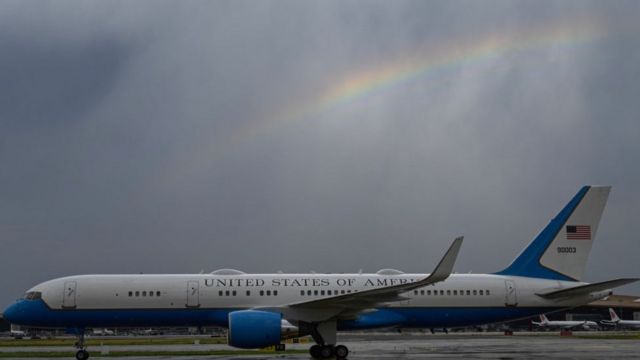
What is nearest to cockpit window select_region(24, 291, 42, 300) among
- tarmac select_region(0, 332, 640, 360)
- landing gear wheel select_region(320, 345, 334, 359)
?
tarmac select_region(0, 332, 640, 360)

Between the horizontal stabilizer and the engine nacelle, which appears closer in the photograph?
the engine nacelle

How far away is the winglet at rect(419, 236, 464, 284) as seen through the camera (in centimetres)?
2369

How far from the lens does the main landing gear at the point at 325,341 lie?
26078mm

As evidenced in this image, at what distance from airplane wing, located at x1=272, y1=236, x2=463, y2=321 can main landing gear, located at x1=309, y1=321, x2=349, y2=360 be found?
472mm

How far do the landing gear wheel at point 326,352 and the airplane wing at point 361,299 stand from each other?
1112mm

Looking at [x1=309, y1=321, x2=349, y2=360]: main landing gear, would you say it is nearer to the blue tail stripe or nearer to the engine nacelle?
the engine nacelle

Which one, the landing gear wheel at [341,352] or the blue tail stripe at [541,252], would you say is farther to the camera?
the blue tail stripe at [541,252]

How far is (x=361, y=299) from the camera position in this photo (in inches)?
988

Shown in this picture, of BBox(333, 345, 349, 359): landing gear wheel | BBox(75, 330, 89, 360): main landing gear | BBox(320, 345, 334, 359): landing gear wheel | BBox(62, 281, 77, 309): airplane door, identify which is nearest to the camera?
BBox(333, 345, 349, 359): landing gear wheel

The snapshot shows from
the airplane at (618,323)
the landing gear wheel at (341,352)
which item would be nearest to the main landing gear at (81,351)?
the landing gear wheel at (341,352)

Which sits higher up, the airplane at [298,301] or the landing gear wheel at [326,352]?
the airplane at [298,301]

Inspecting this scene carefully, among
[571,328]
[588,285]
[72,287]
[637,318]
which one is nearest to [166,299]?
[72,287]

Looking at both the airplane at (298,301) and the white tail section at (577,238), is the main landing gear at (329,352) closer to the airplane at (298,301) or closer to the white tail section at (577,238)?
the airplane at (298,301)

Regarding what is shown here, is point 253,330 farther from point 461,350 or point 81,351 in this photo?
point 461,350
